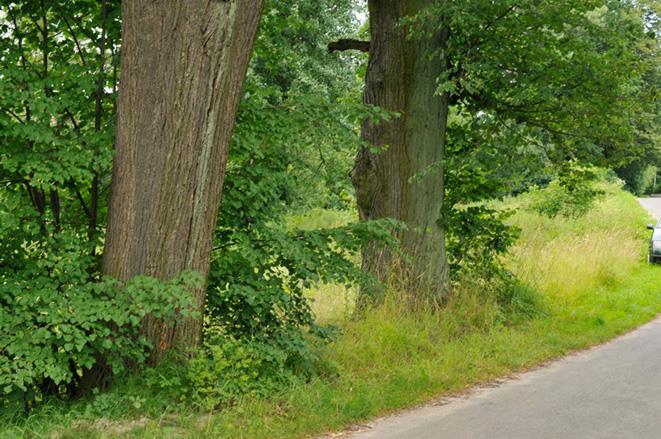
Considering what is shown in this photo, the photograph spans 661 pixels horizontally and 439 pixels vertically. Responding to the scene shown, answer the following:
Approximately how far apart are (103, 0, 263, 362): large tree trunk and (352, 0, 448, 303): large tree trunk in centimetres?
460

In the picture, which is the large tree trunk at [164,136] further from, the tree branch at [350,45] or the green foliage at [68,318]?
the tree branch at [350,45]

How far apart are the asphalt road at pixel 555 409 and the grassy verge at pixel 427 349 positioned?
333mm

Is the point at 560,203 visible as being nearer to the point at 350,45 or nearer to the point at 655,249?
the point at 655,249

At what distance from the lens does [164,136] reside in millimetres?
7457

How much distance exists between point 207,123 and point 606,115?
21.9 ft

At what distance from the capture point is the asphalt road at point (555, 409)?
7.20 metres

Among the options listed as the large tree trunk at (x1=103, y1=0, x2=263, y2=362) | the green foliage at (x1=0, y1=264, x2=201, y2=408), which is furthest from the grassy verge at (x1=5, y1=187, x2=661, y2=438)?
the large tree trunk at (x1=103, y1=0, x2=263, y2=362)

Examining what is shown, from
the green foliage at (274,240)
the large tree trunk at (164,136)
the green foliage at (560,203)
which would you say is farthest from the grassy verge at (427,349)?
the green foliage at (560,203)

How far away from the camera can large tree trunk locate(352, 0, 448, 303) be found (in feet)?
39.1

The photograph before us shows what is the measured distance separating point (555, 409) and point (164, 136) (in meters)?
4.43

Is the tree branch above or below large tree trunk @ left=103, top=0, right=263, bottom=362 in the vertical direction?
above

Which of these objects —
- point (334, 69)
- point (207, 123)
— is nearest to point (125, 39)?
point (207, 123)

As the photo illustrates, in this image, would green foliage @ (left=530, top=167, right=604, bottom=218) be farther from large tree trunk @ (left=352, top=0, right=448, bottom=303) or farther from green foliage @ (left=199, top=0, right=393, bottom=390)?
green foliage @ (left=199, top=0, right=393, bottom=390)

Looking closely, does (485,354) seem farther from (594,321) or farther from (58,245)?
(58,245)
